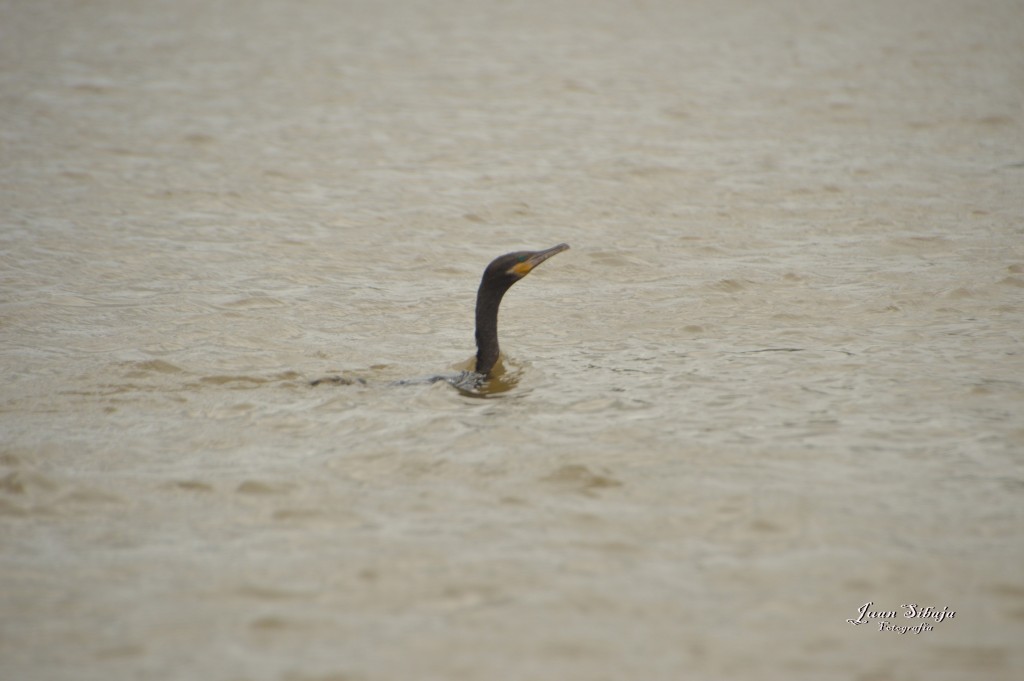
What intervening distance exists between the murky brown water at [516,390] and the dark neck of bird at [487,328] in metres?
0.28

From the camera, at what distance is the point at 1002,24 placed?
23672mm

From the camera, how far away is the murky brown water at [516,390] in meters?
4.63

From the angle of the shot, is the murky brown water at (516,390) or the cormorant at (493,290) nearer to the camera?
the murky brown water at (516,390)

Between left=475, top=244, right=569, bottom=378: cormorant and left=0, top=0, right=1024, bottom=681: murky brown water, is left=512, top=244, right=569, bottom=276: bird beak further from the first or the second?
left=0, top=0, right=1024, bottom=681: murky brown water

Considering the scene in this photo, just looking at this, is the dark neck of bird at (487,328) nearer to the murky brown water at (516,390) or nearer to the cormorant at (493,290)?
the cormorant at (493,290)

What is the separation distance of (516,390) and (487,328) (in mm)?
430

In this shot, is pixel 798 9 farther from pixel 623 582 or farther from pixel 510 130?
pixel 623 582

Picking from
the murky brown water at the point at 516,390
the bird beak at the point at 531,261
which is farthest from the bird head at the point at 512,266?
the murky brown water at the point at 516,390

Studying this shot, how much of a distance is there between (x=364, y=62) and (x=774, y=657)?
19.0 m

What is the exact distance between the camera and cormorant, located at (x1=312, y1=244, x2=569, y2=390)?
7316mm

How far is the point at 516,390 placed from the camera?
291 inches

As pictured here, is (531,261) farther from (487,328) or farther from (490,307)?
(487,328)

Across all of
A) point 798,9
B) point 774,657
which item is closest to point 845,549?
point 774,657

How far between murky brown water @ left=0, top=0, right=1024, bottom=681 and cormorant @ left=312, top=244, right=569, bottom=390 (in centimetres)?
23
